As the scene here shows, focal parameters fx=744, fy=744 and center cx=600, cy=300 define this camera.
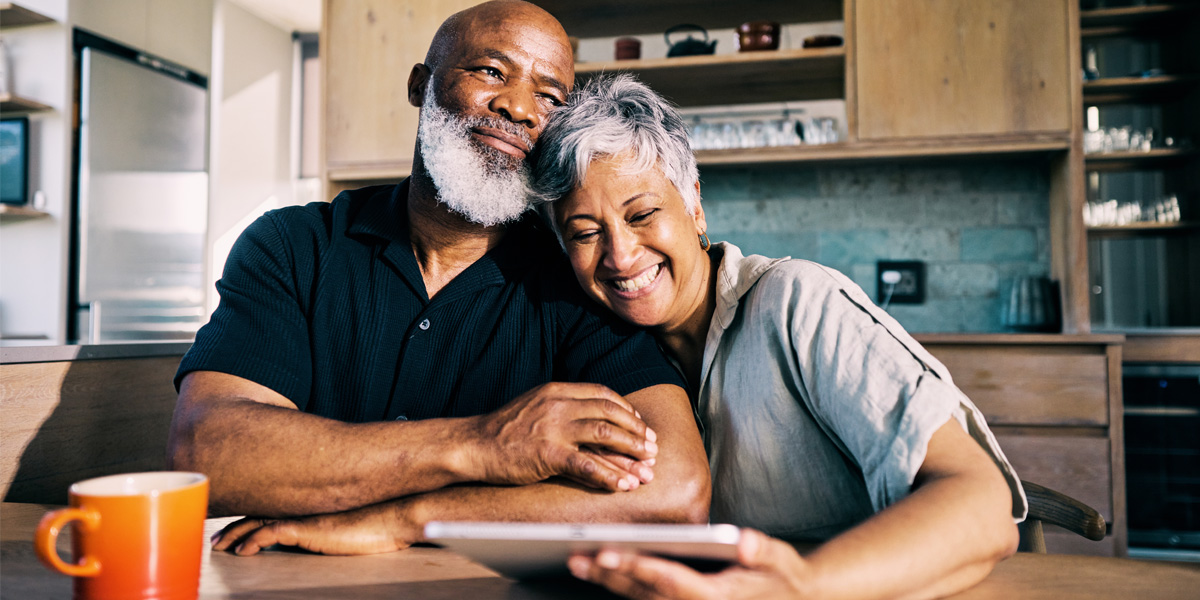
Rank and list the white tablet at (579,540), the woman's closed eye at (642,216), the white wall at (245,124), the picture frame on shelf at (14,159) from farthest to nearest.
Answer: the white wall at (245,124)
the picture frame on shelf at (14,159)
the woman's closed eye at (642,216)
the white tablet at (579,540)

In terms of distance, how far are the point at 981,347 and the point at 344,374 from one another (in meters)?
2.19

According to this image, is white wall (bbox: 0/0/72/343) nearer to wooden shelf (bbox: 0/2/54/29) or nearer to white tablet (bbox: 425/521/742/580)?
wooden shelf (bbox: 0/2/54/29)

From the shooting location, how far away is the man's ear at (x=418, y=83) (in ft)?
4.66

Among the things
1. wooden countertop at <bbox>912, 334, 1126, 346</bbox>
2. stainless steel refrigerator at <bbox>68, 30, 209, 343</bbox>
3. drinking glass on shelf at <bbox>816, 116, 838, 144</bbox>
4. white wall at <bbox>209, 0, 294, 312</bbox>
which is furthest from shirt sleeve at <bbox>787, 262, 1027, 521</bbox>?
white wall at <bbox>209, 0, 294, 312</bbox>

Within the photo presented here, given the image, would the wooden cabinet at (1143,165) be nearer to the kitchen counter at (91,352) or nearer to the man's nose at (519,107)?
the man's nose at (519,107)

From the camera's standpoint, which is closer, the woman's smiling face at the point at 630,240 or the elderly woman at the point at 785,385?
the elderly woman at the point at 785,385

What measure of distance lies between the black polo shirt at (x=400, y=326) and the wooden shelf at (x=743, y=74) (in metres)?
1.84

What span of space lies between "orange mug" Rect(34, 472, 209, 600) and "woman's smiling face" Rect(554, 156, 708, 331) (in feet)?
2.05

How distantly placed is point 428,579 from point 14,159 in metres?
4.46

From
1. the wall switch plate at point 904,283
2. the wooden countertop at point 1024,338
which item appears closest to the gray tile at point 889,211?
the wall switch plate at point 904,283

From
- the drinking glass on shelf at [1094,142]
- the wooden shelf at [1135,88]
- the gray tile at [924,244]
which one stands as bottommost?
the gray tile at [924,244]

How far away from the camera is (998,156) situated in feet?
9.47

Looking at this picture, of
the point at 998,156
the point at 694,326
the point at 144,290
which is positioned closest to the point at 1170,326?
the point at 998,156

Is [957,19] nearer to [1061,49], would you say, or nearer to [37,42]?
[1061,49]
